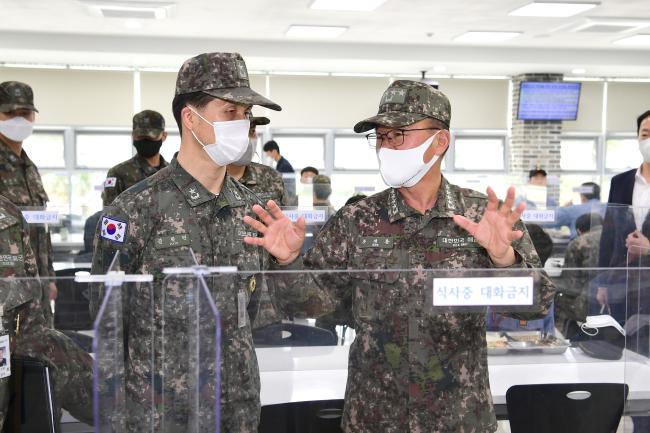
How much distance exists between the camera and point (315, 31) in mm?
9805

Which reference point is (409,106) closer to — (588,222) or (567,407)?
(567,407)

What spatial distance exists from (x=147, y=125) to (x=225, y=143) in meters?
2.80

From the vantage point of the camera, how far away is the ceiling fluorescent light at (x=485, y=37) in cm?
996

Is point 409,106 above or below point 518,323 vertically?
above

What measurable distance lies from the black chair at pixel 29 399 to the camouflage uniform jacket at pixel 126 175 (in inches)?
125

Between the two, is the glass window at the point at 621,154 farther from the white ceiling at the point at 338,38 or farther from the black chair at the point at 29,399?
the black chair at the point at 29,399

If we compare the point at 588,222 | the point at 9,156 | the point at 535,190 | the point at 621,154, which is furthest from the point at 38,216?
the point at 621,154

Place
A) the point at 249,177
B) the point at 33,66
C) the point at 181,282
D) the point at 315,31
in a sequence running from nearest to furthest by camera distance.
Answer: the point at 181,282, the point at 249,177, the point at 315,31, the point at 33,66

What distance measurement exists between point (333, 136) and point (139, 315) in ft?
38.0

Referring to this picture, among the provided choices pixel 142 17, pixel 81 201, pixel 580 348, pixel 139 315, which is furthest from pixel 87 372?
pixel 81 201

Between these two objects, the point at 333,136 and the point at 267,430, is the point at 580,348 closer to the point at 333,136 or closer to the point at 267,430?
the point at 267,430

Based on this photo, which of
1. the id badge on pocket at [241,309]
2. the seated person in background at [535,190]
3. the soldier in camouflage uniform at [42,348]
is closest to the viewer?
the soldier in camouflage uniform at [42,348]

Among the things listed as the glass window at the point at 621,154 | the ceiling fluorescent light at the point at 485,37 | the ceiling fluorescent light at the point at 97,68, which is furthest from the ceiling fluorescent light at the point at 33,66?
the glass window at the point at 621,154

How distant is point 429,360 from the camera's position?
166 centimetres
